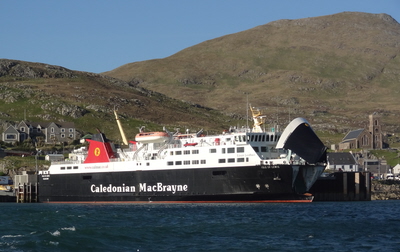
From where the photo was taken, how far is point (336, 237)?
43.0 meters

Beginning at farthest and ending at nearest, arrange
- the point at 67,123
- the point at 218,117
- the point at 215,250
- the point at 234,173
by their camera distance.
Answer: the point at 218,117 → the point at 67,123 → the point at 234,173 → the point at 215,250

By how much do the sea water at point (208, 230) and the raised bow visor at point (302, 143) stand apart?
7.69m

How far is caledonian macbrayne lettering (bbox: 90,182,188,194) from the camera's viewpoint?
2835 inches

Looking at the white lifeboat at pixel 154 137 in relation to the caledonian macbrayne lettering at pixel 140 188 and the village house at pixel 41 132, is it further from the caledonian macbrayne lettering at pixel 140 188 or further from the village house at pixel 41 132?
the village house at pixel 41 132

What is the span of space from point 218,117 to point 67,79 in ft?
144

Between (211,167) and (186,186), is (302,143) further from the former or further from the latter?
(186,186)

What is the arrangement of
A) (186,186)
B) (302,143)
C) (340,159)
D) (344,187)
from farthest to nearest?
(340,159) → (344,187) → (186,186) → (302,143)

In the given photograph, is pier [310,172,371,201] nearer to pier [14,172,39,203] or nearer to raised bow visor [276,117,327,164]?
raised bow visor [276,117,327,164]

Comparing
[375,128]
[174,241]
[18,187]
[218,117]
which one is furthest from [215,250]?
[218,117]

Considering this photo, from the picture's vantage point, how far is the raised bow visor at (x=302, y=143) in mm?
68625

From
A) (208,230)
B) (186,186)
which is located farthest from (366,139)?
(208,230)

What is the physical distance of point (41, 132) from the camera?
135 meters

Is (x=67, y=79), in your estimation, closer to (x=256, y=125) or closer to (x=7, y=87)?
(x=7, y=87)

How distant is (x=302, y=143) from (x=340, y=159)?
1644 inches
